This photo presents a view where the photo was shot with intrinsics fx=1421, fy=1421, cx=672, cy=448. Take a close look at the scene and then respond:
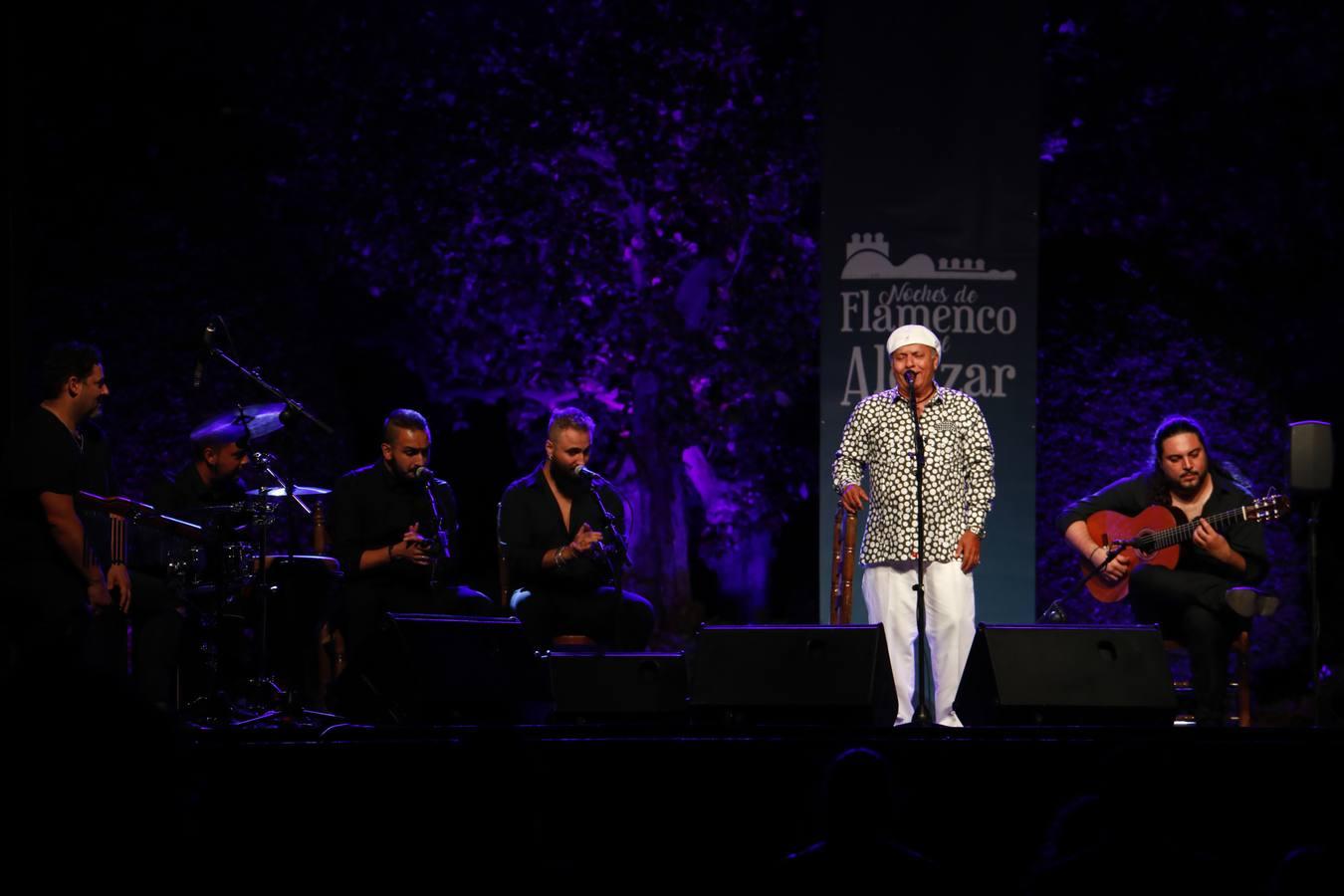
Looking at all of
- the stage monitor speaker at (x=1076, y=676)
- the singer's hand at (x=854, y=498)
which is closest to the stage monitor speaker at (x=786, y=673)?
the stage monitor speaker at (x=1076, y=676)

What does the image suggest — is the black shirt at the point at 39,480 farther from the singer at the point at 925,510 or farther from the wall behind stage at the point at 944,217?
the wall behind stage at the point at 944,217

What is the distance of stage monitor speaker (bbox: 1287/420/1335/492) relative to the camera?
21.0 feet

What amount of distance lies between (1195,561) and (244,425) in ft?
15.0

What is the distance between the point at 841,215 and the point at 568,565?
2487mm

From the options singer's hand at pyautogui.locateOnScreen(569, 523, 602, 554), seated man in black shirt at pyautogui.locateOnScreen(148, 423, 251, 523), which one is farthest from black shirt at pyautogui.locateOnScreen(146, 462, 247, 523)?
singer's hand at pyautogui.locateOnScreen(569, 523, 602, 554)

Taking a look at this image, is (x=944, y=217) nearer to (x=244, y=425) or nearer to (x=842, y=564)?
(x=842, y=564)

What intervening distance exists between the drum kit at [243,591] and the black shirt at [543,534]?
87 centimetres

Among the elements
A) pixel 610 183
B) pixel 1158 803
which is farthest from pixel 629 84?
pixel 1158 803

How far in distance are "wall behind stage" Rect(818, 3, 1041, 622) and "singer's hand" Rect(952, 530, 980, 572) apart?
3.94 feet

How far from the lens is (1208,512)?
272 inches

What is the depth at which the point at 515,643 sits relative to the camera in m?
5.51

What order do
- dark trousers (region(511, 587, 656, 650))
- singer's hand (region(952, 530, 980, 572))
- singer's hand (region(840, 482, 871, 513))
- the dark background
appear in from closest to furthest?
singer's hand (region(840, 482, 871, 513))
singer's hand (region(952, 530, 980, 572))
dark trousers (region(511, 587, 656, 650))
the dark background

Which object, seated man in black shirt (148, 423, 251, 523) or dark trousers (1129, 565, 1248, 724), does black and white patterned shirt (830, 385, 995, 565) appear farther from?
seated man in black shirt (148, 423, 251, 523)

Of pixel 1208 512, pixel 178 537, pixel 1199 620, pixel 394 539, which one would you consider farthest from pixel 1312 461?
pixel 178 537
